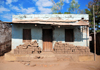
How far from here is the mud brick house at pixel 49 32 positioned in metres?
6.04

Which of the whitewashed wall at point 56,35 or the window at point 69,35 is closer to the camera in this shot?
the whitewashed wall at point 56,35

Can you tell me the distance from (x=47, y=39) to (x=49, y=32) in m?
0.69

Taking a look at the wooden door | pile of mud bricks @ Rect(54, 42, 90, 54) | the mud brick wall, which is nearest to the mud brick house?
the wooden door

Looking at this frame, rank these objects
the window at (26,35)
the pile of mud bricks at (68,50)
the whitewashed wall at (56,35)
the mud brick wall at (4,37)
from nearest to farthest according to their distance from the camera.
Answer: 1. the pile of mud bricks at (68,50)
2. the whitewashed wall at (56,35)
3. the window at (26,35)
4. the mud brick wall at (4,37)

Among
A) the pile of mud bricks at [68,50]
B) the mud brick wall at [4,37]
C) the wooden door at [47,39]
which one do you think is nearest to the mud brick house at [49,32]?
the wooden door at [47,39]

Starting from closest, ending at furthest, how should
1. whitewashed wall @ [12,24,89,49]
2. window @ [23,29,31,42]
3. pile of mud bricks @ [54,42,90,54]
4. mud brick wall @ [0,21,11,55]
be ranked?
1. pile of mud bricks @ [54,42,90,54]
2. whitewashed wall @ [12,24,89,49]
3. window @ [23,29,31,42]
4. mud brick wall @ [0,21,11,55]

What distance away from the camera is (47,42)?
6.33 meters

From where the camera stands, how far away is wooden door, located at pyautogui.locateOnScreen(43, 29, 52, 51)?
20.6ft

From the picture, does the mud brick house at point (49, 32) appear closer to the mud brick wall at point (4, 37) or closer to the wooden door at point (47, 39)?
the wooden door at point (47, 39)

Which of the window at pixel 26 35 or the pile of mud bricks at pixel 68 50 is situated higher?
the window at pixel 26 35

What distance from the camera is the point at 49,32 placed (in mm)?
6406

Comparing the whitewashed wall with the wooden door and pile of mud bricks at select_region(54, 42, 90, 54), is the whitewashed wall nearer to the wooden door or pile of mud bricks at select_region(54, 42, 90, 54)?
the wooden door

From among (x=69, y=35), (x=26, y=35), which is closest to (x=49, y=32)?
(x=69, y=35)

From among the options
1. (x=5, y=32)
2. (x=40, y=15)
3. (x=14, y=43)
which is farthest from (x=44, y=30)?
(x=5, y=32)
